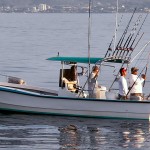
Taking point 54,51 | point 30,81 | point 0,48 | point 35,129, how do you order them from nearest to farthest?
point 35,129
point 30,81
point 54,51
point 0,48

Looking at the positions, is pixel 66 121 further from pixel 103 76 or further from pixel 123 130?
pixel 103 76

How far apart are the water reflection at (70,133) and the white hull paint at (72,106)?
0.75ft

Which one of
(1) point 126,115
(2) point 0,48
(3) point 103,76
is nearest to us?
(1) point 126,115

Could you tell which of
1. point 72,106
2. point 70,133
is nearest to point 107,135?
point 70,133

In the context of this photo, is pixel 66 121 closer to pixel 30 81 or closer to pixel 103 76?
pixel 30 81

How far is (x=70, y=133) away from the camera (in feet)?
91.2

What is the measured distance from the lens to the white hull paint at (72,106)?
3008 cm

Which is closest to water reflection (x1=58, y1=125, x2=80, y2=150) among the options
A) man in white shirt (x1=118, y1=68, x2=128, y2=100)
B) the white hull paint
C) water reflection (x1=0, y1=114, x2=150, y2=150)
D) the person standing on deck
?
water reflection (x1=0, y1=114, x2=150, y2=150)

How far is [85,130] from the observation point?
1120 inches

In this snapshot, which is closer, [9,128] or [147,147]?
[147,147]

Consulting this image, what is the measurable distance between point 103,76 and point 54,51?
2669 cm

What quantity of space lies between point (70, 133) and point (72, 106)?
107 inches

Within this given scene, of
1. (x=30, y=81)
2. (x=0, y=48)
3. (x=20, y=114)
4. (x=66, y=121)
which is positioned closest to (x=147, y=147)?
(x=66, y=121)

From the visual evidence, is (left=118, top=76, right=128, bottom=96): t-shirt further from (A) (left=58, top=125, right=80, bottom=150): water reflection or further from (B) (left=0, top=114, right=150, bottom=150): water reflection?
(A) (left=58, top=125, right=80, bottom=150): water reflection
